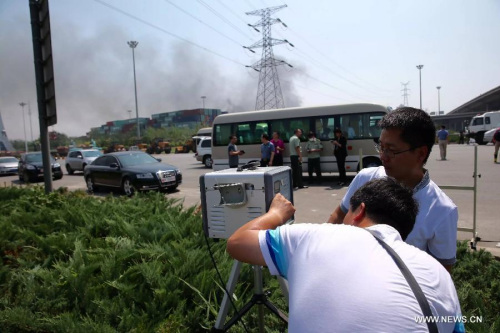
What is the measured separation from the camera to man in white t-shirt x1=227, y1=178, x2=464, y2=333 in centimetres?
113

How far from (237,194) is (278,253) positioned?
0.90 meters

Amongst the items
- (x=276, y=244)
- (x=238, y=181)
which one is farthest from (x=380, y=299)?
(x=238, y=181)

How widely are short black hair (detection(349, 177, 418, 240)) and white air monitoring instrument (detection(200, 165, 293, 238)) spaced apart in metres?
0.81

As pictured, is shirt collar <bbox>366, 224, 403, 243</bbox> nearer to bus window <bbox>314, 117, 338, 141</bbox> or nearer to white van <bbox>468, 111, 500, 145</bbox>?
bus window <bbox>314, 117, 338, 141</bbox>

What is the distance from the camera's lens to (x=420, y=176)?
201cm

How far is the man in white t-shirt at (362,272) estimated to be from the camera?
113 centimetres

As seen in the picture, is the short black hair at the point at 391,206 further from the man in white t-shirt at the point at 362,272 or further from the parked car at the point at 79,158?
the parked car at the point at 79,158

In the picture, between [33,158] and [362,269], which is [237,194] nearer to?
[362,269]

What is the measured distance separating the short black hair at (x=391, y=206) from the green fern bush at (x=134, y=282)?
1.78 meters

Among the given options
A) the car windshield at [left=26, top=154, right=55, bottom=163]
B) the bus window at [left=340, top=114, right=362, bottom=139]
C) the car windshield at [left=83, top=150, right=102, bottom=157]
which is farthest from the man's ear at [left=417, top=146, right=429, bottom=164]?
the car windshield at [left=83, top=150, right=102, bottom=157]

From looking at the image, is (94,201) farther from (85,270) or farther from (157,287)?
(157,287)

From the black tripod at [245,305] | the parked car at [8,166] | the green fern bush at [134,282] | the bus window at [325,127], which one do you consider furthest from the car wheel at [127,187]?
the parked car at [8,166]

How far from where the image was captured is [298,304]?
1.25 m

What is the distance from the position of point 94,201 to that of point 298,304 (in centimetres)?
667
